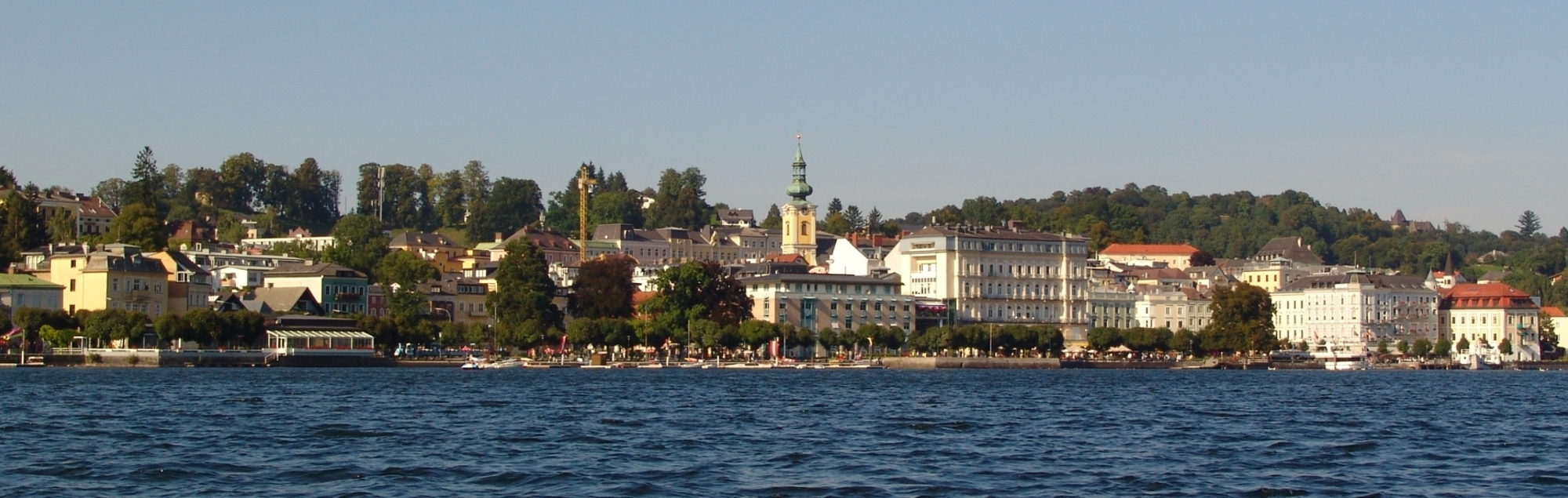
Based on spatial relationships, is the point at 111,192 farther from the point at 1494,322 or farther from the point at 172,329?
the point at 1494,322

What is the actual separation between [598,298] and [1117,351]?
104 ft

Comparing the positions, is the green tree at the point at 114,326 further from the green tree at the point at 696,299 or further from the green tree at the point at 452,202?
the green tree at the point at 452,202

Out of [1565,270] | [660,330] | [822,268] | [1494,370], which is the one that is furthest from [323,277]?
[1565,270]

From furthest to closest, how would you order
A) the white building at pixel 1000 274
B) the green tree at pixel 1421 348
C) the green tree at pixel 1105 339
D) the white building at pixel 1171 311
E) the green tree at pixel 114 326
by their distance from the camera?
the white building at pixel 1171 311
the green tree at pixel 1421 348
the white building at pixel 1000 274
the green tree at pixel 1105 339
the green tree at pixel 114 326

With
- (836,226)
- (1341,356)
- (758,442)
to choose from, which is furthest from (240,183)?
(758,442)

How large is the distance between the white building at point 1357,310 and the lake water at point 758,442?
74358mm

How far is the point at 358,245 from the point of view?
148375mm

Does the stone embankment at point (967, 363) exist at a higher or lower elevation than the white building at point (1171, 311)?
lower

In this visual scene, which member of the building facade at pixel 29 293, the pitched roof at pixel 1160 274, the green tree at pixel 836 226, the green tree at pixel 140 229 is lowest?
the building facade at pixel 29 293

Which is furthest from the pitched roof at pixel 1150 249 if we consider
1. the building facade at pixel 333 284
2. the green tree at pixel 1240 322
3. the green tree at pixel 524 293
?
the building facade at pixel 333 284

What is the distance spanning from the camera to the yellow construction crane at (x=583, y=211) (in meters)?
164

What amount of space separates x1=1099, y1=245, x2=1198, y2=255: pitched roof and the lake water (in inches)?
4303

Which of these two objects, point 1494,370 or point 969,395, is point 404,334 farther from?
point 1494,370

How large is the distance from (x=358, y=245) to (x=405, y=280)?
2792cm
